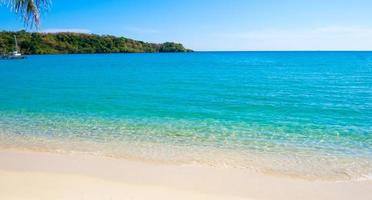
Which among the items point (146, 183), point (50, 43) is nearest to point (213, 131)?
point (146, 183)

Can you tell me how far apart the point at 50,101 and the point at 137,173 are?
→ 1651cm

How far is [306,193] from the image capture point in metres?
7.55

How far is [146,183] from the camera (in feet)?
26.7

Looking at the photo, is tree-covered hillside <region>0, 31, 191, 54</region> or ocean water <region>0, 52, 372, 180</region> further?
tree-covered hillside <region>0, 31, 191, 54</region>

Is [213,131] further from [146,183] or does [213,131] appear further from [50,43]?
[50,43]

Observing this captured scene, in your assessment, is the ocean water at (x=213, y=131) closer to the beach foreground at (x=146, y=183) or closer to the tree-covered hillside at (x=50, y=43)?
the beach foreground at (x=146, y=183)

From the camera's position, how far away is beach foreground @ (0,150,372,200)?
23.8 feet

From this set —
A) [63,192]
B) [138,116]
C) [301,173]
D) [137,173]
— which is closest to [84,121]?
[138,116]

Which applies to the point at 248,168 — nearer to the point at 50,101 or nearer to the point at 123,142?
the point at 123,142

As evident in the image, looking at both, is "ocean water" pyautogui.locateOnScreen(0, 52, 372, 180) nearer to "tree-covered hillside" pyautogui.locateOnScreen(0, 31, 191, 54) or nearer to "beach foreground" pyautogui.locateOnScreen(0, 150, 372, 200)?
"beach foreground" pyautogui.locateOnScreen(0, 150, 372, 200)

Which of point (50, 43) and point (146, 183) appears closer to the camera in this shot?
point (146, 183)

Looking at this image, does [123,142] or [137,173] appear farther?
[123,142]

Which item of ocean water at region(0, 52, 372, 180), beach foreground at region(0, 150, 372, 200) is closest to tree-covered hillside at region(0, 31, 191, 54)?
ocean water at region(0, 52, 372, 180)

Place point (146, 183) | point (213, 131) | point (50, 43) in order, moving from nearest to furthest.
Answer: point (146, 183) → point (213, 131) → point (50, 43)
